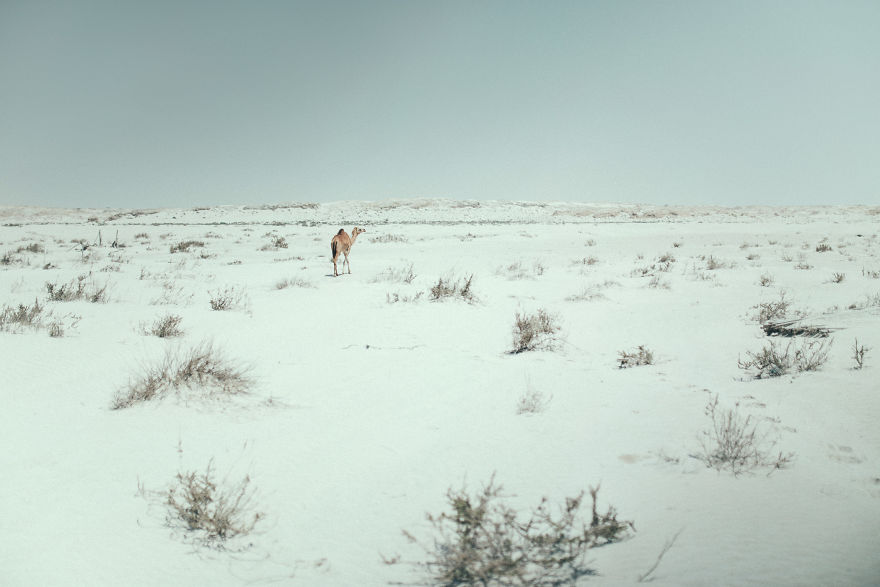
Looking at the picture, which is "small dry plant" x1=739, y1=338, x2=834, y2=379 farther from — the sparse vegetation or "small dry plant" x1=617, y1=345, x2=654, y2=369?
the sparse vegetation

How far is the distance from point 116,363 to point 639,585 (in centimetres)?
433

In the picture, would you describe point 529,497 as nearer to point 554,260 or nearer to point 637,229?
point 554,260

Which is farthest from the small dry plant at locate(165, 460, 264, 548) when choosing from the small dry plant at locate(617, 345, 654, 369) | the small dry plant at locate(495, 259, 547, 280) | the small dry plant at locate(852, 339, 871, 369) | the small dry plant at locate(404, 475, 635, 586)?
the small dry plant at locate(495, 259, 547, 280)

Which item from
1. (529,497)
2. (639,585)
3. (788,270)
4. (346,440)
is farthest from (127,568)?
(788,270)

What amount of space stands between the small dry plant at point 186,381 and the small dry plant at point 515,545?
224 cm

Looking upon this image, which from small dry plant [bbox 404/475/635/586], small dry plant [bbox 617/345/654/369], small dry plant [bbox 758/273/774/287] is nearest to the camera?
small dry plant [bbox 404/475/635/586]

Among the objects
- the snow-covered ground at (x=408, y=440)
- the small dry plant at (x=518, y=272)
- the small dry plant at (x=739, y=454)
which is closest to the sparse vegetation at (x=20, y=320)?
the snow-covered ground at (x=408, y=440)

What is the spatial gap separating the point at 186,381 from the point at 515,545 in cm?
287

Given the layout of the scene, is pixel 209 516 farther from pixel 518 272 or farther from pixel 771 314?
pixel 518 272

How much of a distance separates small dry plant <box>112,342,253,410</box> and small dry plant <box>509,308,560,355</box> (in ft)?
9.05

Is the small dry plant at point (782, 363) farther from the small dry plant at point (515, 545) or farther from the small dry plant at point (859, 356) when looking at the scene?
the small dry plant at point (515, 545)

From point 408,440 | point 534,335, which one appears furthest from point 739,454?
point 534,335

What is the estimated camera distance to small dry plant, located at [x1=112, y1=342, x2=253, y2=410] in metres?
3.39

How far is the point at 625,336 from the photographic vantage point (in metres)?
5.79
